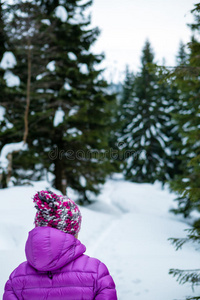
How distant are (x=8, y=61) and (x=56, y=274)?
9509mm

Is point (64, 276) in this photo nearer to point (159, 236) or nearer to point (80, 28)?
point (159, 236)

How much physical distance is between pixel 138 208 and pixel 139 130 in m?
11.6

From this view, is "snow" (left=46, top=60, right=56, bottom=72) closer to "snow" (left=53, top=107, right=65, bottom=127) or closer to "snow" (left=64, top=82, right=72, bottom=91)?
"snow" (left=64, top=82, right=72, bottom=91)

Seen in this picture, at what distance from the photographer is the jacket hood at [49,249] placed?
162cm

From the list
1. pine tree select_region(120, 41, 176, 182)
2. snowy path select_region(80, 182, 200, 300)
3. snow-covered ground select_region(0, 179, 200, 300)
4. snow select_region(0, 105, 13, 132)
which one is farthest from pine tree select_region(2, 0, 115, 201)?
pine tree select_region(120, 41, 176, 182)

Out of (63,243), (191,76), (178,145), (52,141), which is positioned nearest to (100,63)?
(52,141)

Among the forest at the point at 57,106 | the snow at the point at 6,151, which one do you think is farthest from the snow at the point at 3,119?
the snow at the point at 6,151

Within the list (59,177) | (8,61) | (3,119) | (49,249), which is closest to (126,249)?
(49,249)

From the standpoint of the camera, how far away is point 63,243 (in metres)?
1.68

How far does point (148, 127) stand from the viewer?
24203 mm

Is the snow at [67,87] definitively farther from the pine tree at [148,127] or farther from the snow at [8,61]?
the pine tree at [148,127]

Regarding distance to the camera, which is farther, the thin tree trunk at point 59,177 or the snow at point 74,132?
the thin tree trunk at point 59,177

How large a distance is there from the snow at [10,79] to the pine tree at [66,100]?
14.5 inches

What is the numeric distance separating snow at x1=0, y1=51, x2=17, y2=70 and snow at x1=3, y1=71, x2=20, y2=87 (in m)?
0.28
